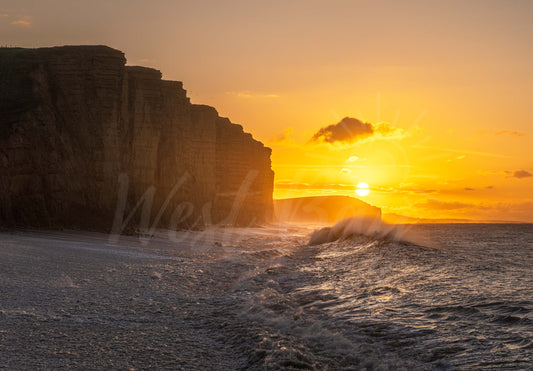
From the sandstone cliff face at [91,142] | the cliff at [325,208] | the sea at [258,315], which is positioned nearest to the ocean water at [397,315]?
the sea at [258,315]

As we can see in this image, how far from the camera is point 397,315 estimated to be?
9.38 metres

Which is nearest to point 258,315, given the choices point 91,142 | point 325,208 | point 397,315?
point 397,315

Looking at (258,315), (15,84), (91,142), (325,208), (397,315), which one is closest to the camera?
(397,315)

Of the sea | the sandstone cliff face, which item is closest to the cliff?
the sandstone cliff face

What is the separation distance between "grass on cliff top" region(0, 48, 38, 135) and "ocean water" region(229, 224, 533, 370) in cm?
2053

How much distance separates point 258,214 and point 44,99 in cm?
3528

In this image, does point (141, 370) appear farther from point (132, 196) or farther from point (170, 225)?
point (170, 225)

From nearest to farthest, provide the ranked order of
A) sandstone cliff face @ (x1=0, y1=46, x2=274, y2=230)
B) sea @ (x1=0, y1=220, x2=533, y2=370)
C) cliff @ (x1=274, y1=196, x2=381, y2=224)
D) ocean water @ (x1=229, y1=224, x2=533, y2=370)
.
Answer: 1. sea @ (x1=0, y1=220, x2=533, y2=370)
2. ocean water @ (x1=229, y1=224, x2=533, y2=370)
3. sandstone cliff face @ (x1=0, y1=46, x2=274, y2=230)
4. cliff @ (x1=274, y1=196, x2=381, y2=224)

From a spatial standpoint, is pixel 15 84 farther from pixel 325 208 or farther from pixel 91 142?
pixel 325 208

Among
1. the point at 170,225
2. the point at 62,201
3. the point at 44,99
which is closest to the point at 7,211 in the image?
the point at 62,201

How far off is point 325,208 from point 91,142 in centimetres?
11630

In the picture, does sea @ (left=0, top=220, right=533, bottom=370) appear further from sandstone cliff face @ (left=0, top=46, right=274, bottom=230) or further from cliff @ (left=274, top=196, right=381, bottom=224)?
cliff @ (left=274, top=196, right=381, bottom=224)

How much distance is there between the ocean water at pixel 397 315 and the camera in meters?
6.86

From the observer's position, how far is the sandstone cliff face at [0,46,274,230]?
89.6 ft
